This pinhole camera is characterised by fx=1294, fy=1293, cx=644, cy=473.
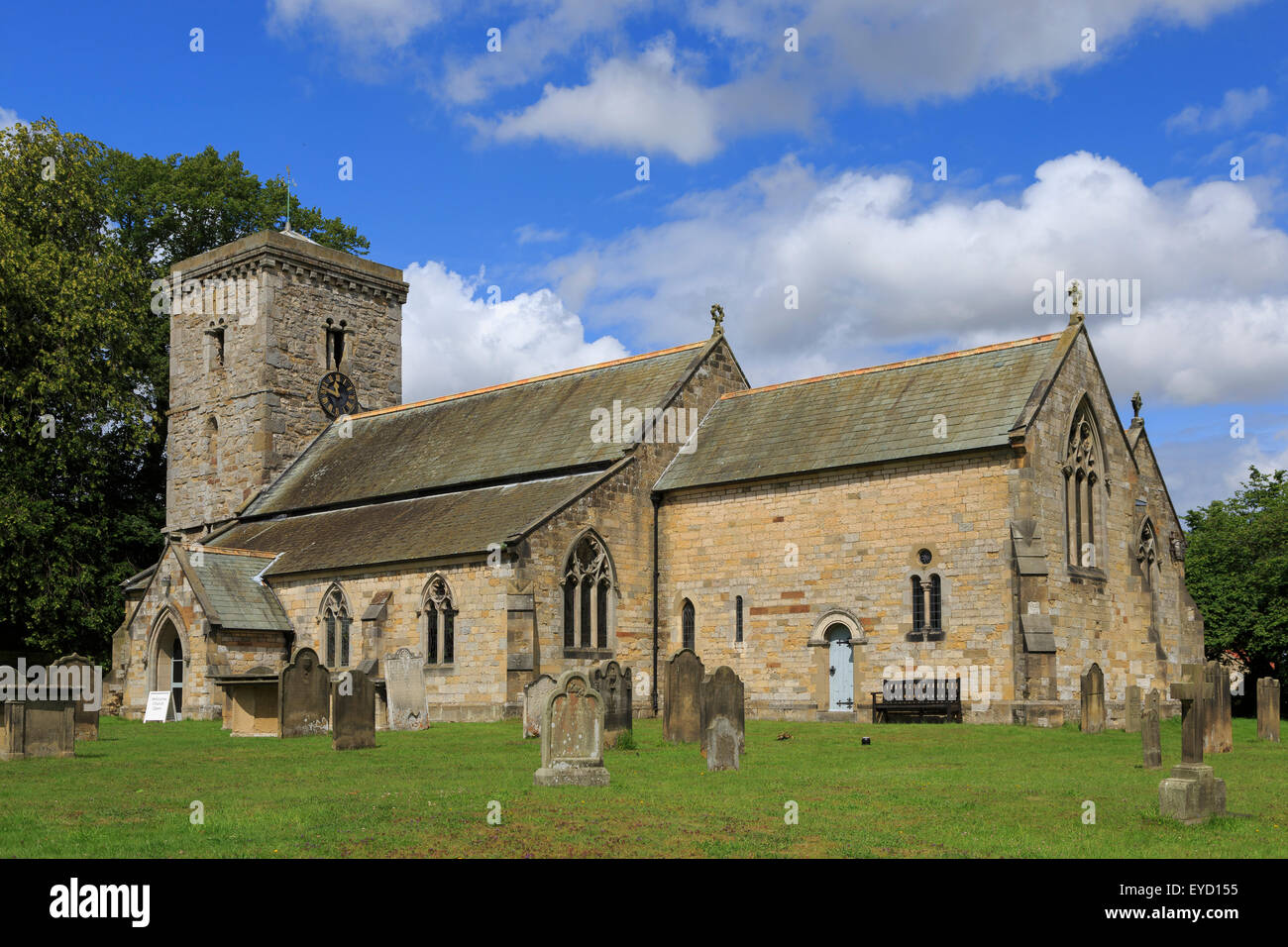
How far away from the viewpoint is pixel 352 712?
21.1 metres

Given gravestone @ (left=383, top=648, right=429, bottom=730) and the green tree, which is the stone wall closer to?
gravestone @ (left=383, top=648, right=429, bottom=730)

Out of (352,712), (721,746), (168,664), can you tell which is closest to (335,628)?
(168,664)

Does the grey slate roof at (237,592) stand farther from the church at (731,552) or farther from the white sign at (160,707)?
the white sign at (160,707)

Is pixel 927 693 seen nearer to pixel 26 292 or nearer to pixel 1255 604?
pixel 1255 604

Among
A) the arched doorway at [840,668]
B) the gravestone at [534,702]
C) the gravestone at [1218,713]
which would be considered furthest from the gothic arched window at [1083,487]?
the gravestone at [534,702]

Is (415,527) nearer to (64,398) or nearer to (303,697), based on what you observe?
(303,697)

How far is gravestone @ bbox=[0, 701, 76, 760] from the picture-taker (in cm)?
1917

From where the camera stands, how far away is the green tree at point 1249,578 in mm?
38312

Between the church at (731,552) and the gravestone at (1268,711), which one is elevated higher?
the church at (731,552)

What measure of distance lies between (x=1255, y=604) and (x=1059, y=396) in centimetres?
1379

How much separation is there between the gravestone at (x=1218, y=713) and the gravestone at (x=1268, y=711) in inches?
141

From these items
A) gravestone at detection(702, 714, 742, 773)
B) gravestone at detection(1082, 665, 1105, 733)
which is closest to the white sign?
gravestone at detection(702, 714, 742, 773)

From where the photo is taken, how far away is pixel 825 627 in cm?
3150
